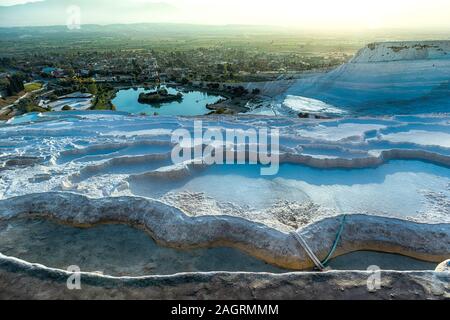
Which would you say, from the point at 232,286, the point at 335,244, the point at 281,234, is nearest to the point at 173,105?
the point at 281,234

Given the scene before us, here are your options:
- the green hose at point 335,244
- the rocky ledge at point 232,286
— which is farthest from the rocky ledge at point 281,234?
the rocky ledge at point 232,286

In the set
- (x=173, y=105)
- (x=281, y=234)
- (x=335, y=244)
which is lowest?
(x=335, y=244)

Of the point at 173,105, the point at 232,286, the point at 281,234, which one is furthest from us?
the point at 173,105

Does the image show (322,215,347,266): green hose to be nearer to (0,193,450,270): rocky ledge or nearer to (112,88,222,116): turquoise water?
(0,193,450,270): rocky ledge

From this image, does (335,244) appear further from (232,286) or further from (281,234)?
(232,286)

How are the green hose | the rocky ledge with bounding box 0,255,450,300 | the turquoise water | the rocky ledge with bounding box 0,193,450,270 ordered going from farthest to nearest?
the turquoise water, the rocky ledge with bounding box 0,193,450,270, the green hose, the rocky ledge with bounding box 0,255,450,300

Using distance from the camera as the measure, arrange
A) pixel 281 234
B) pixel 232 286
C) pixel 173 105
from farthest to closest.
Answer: pixel 173 105
pixel 281 234
pixel 232 286

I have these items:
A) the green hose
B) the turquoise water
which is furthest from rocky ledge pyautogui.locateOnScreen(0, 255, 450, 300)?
the turquoise water

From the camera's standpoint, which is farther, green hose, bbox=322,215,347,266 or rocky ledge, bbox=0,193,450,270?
rocky ledge, bbox=0,193,450,270
